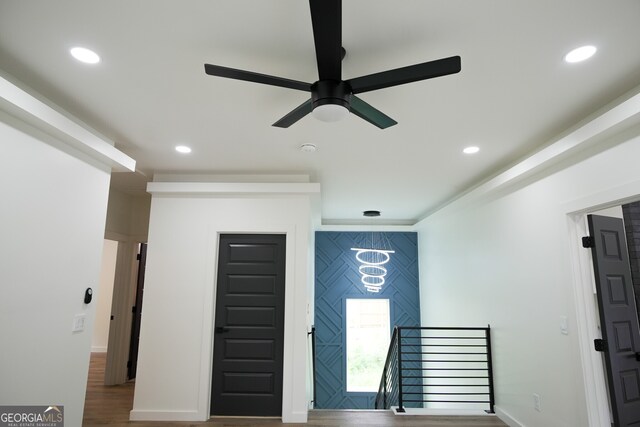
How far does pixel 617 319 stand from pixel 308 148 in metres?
2.99

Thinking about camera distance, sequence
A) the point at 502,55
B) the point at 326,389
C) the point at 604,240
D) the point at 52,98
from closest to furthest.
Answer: the point at 502,55, the point at 52,98, the point at 604,240, the point at 326,389

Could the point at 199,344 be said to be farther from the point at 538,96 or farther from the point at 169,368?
the point at 538,96

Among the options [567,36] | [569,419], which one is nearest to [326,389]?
[569,419]

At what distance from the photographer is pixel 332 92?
187 cm

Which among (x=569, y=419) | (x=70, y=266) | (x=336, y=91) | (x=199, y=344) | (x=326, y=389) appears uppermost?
(x=336, y=91)

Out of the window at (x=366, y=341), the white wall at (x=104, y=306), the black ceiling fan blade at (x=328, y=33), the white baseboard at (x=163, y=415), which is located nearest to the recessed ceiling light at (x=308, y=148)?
the black ceiling fan blade at (x=328, y=33)

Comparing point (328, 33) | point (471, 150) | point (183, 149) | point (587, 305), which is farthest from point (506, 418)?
point (183, 149)

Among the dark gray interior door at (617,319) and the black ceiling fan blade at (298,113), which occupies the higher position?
the black ceiling fan blade at (298,113)

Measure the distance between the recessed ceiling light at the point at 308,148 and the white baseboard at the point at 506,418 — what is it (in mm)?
3400

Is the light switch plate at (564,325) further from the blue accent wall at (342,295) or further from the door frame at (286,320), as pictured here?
the blue accent wall at (342,295)

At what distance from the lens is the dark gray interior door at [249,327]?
3953 millimetres

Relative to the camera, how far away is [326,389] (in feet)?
23.5

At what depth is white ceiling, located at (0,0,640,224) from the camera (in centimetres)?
175

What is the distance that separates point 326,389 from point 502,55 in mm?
6779
